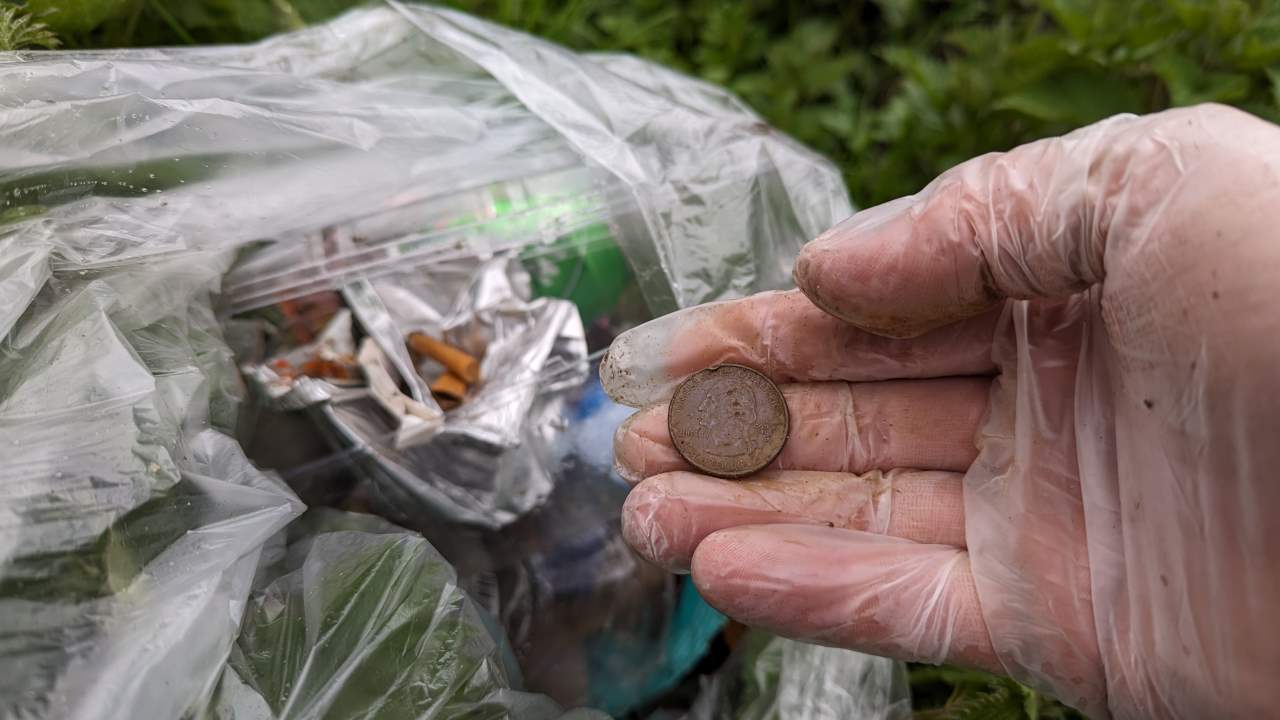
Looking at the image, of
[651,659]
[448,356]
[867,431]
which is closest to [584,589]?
[651,659]

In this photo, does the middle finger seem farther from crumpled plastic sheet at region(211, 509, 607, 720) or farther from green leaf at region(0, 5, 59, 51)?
green leaf at region(0, 5, 59, 51)

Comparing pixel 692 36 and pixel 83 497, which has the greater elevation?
pixel 692 36

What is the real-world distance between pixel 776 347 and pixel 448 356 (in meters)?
0.86

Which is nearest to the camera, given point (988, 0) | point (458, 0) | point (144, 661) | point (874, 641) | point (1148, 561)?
point (144, 661)

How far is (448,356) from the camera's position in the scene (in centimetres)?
204

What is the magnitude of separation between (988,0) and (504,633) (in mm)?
2996

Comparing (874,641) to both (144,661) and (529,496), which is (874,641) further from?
(144,661)

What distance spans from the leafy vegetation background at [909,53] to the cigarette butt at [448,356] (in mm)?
1003

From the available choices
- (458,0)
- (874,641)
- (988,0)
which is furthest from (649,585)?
(988,0)

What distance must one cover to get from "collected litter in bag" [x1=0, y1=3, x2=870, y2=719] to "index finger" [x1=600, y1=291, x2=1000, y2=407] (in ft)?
0.87

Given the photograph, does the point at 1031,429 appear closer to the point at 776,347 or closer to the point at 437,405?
the point at 776,347

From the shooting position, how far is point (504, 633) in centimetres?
178

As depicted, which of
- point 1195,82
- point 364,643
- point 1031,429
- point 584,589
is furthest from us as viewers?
point 1195,82

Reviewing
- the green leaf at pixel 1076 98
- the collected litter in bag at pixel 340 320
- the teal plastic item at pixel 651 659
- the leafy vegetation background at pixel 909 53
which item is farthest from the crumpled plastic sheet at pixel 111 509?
the green leaf at pixel 1076 98
